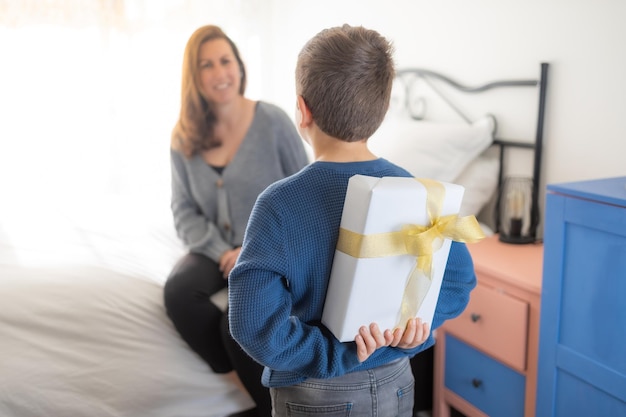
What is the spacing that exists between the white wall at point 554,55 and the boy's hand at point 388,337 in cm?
106

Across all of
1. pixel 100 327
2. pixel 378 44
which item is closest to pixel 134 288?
pixel 100 327

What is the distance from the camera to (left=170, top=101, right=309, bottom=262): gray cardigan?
2.07 m

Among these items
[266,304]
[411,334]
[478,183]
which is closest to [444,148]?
[478,183]

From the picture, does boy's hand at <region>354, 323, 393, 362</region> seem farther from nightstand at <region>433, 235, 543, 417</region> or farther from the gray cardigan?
the gray cardigan

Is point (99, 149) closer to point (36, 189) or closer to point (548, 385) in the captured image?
point (36, 189)

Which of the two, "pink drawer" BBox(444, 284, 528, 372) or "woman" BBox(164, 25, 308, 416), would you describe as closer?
"pink drawer" BBox(444, 284, 528, 372)

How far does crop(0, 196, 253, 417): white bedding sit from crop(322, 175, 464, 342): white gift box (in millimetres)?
931

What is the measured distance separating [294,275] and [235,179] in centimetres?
108

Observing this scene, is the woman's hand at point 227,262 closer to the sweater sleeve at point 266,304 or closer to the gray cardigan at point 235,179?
the gray cardigan at point 235,179

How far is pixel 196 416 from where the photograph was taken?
6.15ft

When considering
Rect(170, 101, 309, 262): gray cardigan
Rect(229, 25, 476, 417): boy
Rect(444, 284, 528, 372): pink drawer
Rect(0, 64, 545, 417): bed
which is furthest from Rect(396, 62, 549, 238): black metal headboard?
Rect(229, 25, 476, 417): boy

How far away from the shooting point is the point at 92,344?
180cm

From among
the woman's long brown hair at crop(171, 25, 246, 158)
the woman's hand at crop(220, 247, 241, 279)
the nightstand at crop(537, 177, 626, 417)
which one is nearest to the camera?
the nightstand at crop(537, 177, 626, 417)

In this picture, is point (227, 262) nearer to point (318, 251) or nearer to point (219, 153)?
point (219, 153)
